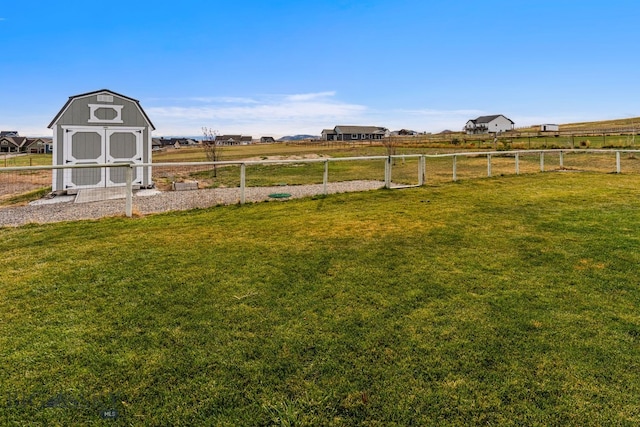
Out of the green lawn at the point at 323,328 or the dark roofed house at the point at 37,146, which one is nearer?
the green lawn at the point at 323,328

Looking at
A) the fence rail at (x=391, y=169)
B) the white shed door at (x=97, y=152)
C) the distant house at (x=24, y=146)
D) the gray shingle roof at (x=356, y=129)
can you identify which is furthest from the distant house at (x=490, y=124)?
the distant house at (x=24, y=146)

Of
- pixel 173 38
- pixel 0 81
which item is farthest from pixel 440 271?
pixel 0 81

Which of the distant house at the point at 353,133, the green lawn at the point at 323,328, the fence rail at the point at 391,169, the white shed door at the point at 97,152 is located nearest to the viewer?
the green lawn at the point at 323,328

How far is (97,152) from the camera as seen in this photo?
1336 centimetres

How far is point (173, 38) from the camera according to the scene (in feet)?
53.9

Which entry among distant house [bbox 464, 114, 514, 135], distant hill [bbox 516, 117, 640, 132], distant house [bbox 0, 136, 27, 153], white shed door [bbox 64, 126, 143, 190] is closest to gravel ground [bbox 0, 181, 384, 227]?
white shed door [bbox 64, 126, 143, 190]

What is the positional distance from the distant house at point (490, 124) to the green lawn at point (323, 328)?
98.8 m

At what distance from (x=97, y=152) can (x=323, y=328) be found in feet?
45.8

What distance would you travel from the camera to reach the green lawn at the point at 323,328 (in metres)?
1.93

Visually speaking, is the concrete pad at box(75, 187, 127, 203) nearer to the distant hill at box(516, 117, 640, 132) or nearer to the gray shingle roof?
the distant hill at box(516, 117, 640, 132)

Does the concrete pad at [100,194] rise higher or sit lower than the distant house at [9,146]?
lower

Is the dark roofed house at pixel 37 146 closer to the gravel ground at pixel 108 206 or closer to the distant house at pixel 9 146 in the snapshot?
the distant house at pixel 9 146

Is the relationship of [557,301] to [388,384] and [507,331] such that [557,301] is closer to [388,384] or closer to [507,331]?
[507,331]

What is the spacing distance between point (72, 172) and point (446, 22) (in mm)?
15857
